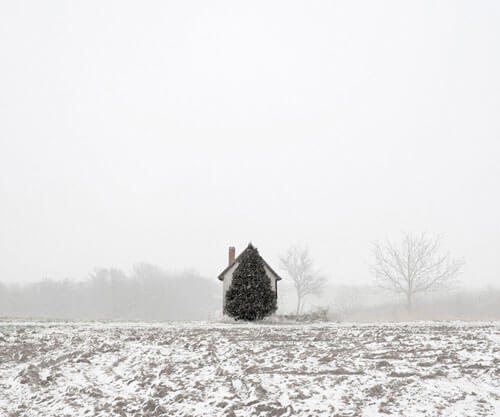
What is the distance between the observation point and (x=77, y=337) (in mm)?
18578

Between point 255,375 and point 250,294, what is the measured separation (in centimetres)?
1332

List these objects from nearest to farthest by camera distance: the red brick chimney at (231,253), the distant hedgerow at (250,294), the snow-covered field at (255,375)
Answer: the snow-covered field at (255,375), the distant hedgerow at (250,294), the red brick chimney at (231,253)

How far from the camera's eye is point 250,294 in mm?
25875

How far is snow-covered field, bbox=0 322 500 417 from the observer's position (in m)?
10.5

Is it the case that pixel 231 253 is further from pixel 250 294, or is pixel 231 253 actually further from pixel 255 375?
pixel 255 375

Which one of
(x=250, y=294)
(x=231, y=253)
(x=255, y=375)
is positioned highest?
(x=231, y=253)

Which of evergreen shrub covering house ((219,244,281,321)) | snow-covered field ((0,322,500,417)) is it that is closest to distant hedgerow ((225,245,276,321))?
evergreen shrub covering house ((219,244,281,321))

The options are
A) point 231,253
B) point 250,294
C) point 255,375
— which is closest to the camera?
point 255,375

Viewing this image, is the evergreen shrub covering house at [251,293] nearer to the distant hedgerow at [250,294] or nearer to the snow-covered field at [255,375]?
the distant hedgerow at [250,294]

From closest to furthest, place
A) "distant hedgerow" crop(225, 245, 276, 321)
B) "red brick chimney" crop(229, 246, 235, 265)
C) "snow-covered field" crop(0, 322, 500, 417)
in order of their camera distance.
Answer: "snow-covered field" crop(0, 322, 500, 417) < "distant hedgerow" crop(225, 245, 276, 321) < "red brick chimney" crop(229, 246, 235, 265)

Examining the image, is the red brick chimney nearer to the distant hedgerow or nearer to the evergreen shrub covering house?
the evergreen shrub covering house

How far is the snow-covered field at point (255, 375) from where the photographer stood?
10.5 m

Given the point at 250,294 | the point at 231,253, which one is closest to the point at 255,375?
the point at 250,294

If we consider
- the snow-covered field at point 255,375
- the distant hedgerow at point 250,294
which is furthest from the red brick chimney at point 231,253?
the snow-covered field at point 255,375
